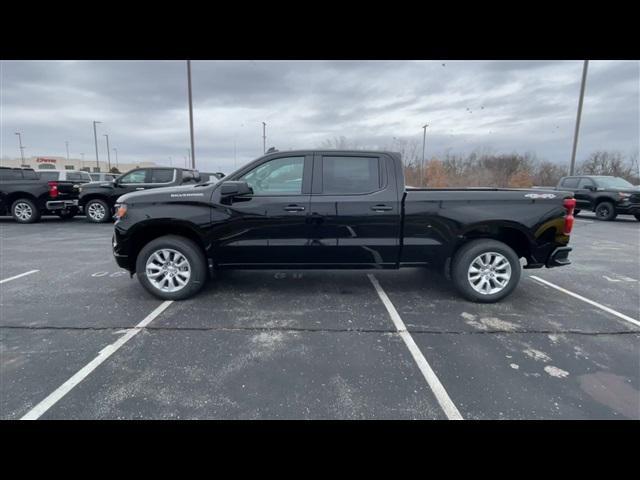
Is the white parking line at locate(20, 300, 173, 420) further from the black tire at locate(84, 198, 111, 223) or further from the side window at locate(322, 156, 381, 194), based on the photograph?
the black tire at locate(84, 198, 111, 223)

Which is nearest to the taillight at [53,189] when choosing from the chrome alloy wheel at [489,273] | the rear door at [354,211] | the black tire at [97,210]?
the black tire at [97,210]

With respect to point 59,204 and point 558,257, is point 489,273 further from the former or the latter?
point 59,204

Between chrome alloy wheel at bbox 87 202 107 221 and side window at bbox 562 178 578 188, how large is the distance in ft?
62.8

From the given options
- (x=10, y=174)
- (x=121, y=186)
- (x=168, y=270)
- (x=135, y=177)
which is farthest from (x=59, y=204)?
(x=168, y=270)

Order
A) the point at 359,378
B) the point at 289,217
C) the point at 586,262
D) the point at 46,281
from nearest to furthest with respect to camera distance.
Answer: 1. the point at 359,378
2. the point at 289,217
3. the point at 46,281
4. the point at 586,262

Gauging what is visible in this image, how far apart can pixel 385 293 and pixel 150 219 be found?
128 inches

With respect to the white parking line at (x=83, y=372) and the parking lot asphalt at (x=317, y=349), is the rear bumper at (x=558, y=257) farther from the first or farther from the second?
the white parking line at (x=83, y=372)

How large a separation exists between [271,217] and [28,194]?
1149 cm

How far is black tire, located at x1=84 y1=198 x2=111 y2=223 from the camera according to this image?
429 inches

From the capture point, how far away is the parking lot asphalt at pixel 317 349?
2.29 m

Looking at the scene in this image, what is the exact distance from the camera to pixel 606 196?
12602 mm
